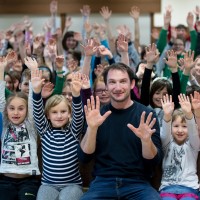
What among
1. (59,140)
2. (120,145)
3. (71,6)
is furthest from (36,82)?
(71,6)

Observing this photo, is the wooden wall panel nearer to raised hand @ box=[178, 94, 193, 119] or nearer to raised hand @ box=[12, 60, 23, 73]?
raised hand @ box=[12, 60, 23, 73]

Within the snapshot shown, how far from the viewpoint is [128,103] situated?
122 inches

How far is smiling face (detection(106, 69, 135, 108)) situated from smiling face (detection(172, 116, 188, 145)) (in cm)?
45

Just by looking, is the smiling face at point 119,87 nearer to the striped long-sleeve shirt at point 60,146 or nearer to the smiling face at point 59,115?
the striped long-sleeve shirt at point 60,146

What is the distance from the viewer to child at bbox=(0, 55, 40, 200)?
10.8ft

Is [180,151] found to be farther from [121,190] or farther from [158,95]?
[158,95]

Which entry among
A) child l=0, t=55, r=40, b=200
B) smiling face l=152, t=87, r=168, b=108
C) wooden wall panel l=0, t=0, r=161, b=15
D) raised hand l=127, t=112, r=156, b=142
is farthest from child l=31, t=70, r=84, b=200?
wooden wall panel l=0, t=0, r=161, b=15

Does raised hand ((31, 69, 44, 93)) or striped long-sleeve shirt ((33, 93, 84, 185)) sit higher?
raised hand ((31, 69, 44, 93))

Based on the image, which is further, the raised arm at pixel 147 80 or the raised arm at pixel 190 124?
the raised arm at pixel 147 80

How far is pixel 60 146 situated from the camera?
3.24 m

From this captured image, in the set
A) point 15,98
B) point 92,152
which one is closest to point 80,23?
point 15,98

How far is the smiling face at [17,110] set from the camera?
3410 mm

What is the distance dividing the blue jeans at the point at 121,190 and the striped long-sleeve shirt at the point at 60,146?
31 centimetres

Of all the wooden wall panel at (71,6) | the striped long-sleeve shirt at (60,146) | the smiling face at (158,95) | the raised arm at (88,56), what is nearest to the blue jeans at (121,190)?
the striped long-sleeve shirt at (60,146)
